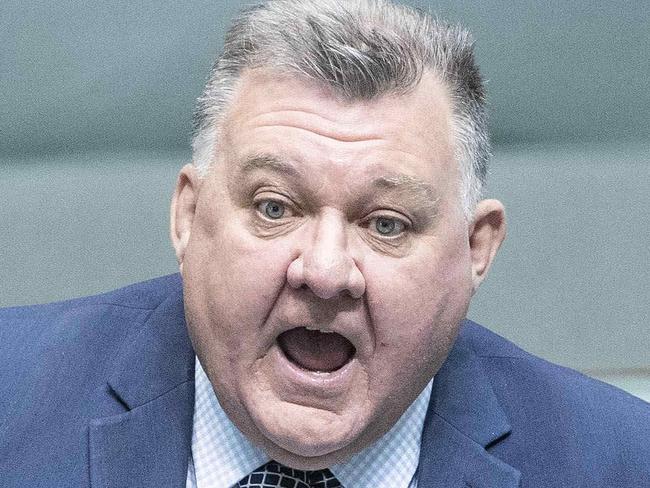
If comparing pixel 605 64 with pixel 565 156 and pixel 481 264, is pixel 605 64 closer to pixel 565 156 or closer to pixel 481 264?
pixel 565 156

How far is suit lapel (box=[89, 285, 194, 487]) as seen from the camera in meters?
1.50

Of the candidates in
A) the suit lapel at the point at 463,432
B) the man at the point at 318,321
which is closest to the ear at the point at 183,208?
the man at the point at 318,321

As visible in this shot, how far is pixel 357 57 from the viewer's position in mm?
1354

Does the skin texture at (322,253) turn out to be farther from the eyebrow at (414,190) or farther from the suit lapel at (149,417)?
the suit lapel at (149,417)

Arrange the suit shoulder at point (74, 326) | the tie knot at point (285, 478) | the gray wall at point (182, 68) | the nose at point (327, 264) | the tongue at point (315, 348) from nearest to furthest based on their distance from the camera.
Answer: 1. the nose at point (327, 264)
2. the tongue at point (315, 348)
3. the tie knot at point (285, 478)
4. the suit shoulder at point (74, 326)
5. the gray wall at point (182, 68)

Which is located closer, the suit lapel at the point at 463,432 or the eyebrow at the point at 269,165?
the eyebrow at the point at 269,165

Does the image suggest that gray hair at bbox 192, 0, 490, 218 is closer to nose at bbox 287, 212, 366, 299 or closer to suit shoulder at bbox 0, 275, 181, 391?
nose at bbox 287, 212, 366, 299

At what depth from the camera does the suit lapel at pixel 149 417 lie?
1.50m

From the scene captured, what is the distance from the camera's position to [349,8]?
4.66 ft

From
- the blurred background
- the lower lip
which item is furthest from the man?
the blurred background

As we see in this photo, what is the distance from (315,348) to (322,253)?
0.50ft

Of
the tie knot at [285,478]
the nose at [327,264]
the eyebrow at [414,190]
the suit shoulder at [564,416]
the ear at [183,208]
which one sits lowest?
the tie knot at [285,478]

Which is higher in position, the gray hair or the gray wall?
the gray hair

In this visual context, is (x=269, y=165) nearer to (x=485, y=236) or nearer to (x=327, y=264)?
(x=327, y=264)
